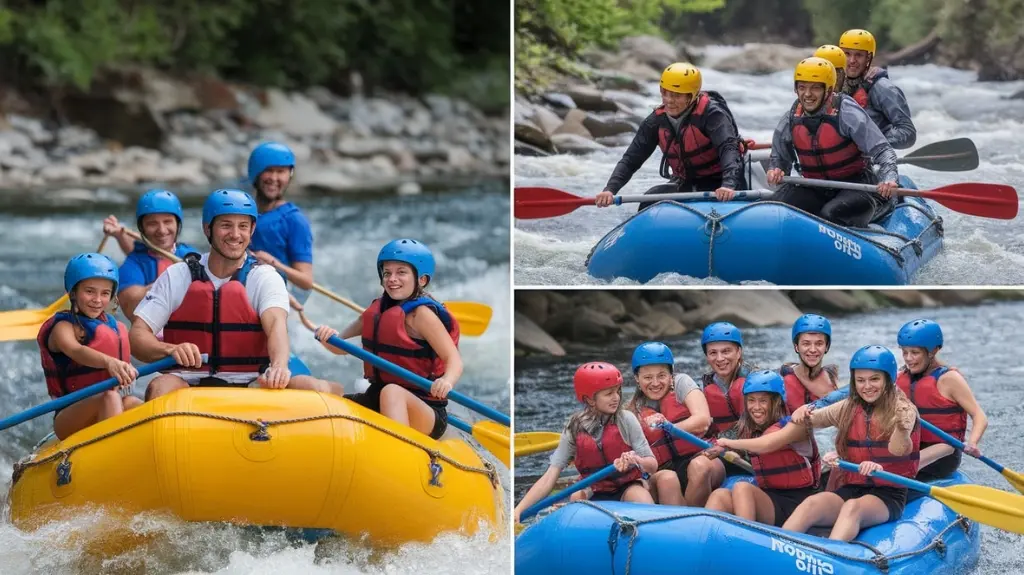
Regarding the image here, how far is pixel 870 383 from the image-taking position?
187 inches

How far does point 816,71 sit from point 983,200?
1.07 m

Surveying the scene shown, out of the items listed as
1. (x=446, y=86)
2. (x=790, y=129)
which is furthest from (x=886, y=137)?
(x=446, y=86)

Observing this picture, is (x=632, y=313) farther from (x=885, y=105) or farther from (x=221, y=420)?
(x=221, y=420)

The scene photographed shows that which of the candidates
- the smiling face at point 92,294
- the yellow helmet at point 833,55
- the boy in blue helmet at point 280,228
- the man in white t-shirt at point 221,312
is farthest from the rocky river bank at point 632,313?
the smiling face at point 92,294

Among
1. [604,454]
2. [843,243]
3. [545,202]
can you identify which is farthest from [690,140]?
[604,454]

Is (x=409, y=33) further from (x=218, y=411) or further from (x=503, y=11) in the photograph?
(x=218, y=411)

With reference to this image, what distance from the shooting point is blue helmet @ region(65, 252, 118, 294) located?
478cm

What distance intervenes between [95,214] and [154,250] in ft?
22.6

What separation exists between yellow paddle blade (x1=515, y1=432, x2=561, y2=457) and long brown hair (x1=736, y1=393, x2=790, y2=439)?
76 cm

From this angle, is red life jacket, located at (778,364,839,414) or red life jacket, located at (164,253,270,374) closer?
red life jacket, located at (164,253,270,374)

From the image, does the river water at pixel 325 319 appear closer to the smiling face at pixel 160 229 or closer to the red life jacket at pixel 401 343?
the red life jacket at pixel 401 343

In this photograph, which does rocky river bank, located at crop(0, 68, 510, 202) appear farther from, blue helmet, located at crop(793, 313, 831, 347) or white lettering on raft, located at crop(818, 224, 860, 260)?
blue helmet, located at crop(793, 313, 831, 347)

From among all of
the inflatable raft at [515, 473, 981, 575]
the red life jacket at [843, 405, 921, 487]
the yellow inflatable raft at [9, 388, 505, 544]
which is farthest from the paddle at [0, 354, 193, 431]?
the red life jacket at [843, 405, 921, 487]

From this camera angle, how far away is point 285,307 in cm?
478
